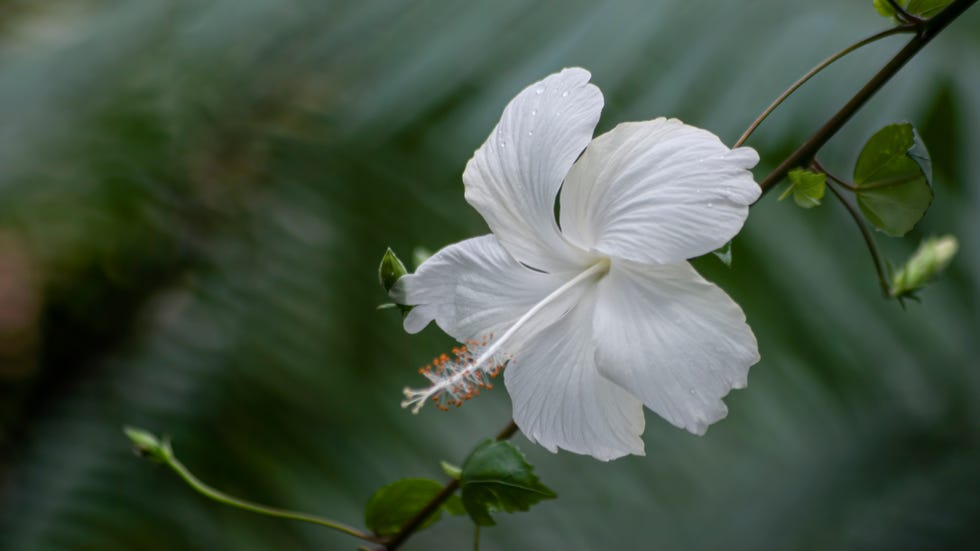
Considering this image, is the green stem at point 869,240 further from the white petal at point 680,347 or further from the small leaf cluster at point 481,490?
the small leaf cluster at point 481,490

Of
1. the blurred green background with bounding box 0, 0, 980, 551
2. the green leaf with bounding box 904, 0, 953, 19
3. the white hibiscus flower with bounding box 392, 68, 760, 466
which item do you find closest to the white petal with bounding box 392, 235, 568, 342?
the white hibiscus flower with bounding box 392, 68, 760, 466

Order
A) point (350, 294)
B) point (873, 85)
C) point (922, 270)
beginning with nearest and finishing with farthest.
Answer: point (873, 85) → point (922, 270) → point (350, 294)

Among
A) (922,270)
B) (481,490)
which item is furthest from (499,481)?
(922,270)

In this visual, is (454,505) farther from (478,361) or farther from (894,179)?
(894,179)

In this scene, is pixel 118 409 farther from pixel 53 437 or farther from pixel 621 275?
pixel 621 275

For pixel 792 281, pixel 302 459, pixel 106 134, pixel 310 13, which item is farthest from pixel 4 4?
pixel 792 281

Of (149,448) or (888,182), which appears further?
(149,448)
